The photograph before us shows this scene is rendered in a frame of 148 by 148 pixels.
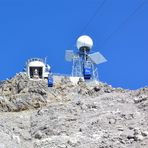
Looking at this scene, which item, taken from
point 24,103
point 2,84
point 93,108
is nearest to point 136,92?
point 93,108

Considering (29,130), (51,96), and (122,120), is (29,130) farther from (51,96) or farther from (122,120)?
(51,96)

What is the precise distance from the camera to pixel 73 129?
34000 mm

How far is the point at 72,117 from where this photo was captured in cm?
3666

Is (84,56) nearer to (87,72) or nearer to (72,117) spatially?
(87,72)

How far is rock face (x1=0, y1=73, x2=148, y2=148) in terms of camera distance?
103 ft

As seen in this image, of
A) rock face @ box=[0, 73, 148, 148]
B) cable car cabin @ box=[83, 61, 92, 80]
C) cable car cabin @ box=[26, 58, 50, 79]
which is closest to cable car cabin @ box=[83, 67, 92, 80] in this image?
cable car cabin @ box=[83, 61, 92, 80]

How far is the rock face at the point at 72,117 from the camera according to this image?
103 feet

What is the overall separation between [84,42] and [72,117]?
3217cm

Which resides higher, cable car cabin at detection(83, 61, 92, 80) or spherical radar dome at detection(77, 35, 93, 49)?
spherical radar dome at detection(77, 35, 93, 49)

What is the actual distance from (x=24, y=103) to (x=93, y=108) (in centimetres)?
625

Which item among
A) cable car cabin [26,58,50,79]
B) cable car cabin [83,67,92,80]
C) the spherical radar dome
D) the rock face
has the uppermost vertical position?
the spherical radar dome

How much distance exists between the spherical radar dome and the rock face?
64.4 ft

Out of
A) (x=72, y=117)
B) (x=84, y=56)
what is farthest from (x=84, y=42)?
(x=72, y=117)

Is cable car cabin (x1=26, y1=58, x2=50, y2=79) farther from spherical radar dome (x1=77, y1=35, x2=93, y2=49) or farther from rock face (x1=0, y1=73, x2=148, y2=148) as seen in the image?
rock face (x1=0, y1=73, x2=148, y2=148)
